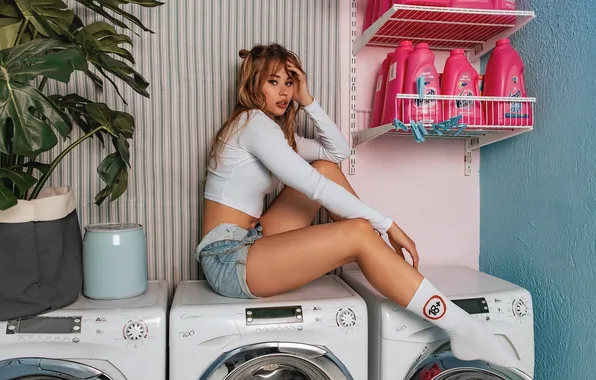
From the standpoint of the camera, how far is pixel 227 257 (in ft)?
5.59

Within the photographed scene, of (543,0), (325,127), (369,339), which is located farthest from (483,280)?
(543,0)

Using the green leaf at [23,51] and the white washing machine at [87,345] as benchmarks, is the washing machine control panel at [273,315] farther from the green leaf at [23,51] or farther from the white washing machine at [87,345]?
the green leaf at [23,51]

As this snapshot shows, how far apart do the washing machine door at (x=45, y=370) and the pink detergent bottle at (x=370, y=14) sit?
1625mm

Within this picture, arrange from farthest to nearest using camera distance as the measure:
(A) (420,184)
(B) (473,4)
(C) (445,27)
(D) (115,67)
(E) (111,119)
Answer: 1. (A) (420,184)
2. (C) (445,27)
3. (B) (473,4)
4. (E) (111,119)
5. (D) (115,67)

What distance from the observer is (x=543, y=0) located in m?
1.88

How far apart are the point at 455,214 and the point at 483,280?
1.54 feet

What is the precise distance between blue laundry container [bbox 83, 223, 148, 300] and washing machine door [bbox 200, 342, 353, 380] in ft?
1.34

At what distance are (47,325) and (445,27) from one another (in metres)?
1.76

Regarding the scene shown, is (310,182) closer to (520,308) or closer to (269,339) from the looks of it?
(269,339)

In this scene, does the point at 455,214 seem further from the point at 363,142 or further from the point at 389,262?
the point at 389,262

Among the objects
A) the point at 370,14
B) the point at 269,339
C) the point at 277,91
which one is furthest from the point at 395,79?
the point at 269,339

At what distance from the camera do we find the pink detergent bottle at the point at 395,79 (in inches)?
77.2

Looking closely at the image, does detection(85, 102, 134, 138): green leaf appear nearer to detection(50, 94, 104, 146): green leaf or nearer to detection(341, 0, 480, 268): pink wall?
detection(50, 94, 104, 146): green leaf

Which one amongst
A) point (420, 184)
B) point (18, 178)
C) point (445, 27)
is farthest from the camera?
point (420, 184)
